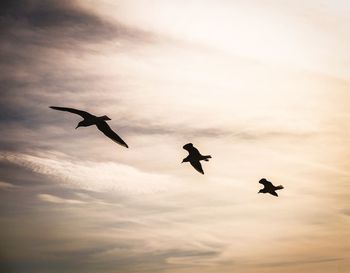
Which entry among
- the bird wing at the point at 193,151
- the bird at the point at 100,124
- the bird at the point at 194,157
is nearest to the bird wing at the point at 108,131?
the bird at the point at 100,124

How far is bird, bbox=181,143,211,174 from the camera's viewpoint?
40.7 meters

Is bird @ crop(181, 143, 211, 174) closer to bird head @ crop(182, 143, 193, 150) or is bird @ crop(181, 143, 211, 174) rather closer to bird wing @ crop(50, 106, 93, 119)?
bird head @ crop(182, 143, 193, 150)

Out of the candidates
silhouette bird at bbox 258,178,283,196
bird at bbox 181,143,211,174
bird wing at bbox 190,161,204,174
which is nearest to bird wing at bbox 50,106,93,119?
bird at bbox 181,143,211,174

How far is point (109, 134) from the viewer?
99.1 ft

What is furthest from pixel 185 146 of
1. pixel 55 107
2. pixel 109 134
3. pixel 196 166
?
pixel 55 107

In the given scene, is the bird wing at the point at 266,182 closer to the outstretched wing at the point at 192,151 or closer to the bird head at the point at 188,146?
the outstretched wing at the point at 192,151

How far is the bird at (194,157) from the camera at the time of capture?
4066 cm

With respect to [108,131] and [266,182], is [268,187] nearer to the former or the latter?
[266,182]

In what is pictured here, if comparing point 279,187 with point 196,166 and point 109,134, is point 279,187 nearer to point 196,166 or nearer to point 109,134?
point 196,166

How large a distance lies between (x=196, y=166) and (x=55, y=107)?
768 inches

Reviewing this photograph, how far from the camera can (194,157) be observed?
41.7 meters

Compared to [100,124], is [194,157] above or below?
above

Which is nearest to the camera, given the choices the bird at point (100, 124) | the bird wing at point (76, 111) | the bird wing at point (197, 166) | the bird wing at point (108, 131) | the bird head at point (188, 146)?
the bird wing at point (76, 111)

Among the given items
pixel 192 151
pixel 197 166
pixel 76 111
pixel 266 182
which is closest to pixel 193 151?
pixel 192 151
